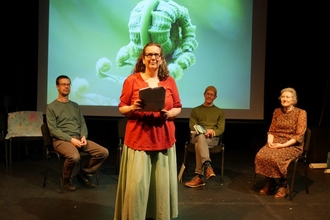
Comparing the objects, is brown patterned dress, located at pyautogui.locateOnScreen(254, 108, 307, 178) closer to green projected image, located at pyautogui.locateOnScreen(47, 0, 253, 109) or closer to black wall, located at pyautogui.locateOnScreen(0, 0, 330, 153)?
green projected image, located at pyautogui.locateOnScreen(47, 0, 253, 109)

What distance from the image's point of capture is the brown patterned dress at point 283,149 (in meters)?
3.60

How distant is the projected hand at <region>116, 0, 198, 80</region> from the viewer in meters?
5.37

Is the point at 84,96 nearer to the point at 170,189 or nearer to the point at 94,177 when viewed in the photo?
the point at 94,177

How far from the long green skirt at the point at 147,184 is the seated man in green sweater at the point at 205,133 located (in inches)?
58.7

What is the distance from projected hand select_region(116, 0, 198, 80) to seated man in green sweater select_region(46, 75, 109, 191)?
1.87 m

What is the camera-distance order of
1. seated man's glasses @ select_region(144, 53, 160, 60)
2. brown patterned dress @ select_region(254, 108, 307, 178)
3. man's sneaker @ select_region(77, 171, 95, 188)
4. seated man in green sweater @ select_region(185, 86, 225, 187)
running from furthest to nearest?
seated man in green sweater @ select_region(185, 86, 225, 187)
man's sneaker @ select_region(77, 171, 95, 188)
brown patterned dress @ select_region(254, 108, 307, 178)
seated man's glasses @ select_region(144, 53, 160, 60)

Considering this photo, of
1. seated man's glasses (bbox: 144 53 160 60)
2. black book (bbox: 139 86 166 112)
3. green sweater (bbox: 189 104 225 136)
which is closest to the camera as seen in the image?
black book (bbox: 139 86 166 112)

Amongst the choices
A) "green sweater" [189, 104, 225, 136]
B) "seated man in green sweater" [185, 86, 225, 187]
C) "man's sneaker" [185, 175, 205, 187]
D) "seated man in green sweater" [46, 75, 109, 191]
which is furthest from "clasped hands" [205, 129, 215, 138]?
"seated man in green sweater" [46, 75, 109, 191]

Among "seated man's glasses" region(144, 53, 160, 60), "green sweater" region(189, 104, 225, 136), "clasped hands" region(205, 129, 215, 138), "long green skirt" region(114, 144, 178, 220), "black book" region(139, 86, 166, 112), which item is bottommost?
"long green skirt" region(114, 144, 178, 220)

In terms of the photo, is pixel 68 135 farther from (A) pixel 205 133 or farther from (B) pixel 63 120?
(A) pixel 205 133

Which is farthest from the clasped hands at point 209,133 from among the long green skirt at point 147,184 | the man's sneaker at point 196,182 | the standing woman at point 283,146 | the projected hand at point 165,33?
the long green skirt at point 147,184

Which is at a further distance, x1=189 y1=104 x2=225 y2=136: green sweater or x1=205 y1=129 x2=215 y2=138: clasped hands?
x1=189 y1=104 x2=225 y2=136: green sweater

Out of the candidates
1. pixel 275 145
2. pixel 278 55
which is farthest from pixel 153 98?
pixel 278 55

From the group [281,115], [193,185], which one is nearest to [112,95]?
[193,185]
